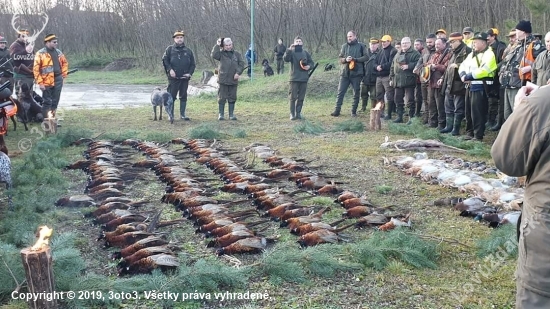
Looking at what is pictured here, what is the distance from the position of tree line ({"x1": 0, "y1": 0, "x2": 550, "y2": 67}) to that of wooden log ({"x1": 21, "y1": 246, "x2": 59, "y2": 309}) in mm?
16329

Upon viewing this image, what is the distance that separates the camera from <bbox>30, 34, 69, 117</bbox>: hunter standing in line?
→ 12.5m

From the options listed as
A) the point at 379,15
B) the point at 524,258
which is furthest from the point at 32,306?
the point at 379,15

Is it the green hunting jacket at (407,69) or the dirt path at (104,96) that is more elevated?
the green hunting jacket at (407,69)

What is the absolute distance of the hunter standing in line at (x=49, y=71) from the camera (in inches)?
491

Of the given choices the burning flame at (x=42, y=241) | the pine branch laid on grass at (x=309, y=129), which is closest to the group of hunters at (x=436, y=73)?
the pine branch laid on grass at (x=309, y=129)

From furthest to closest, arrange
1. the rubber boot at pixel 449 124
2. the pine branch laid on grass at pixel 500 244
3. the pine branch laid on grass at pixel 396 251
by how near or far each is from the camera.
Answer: the rubber boot at pixel 449 124
the pine branch laid on grass at pixel 500 244
the pine branch laid on grass at pixel 396 251

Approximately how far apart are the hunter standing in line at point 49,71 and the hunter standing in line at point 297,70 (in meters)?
5.28

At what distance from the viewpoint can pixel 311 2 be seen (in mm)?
31562

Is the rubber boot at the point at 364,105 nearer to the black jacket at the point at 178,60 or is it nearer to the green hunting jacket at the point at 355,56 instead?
the green hunting jacket at the point at 355,56

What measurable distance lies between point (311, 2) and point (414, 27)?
715cm

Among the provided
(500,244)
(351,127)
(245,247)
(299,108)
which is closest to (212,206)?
(245,247)

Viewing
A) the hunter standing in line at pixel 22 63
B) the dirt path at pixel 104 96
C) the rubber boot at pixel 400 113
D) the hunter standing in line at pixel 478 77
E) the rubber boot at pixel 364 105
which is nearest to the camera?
the hunter standing in line at pixel 478 77

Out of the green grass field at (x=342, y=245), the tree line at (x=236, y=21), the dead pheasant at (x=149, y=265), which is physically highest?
the tree line at (x=236, y=21)

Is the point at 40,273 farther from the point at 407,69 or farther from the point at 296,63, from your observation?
the point at 296,63
